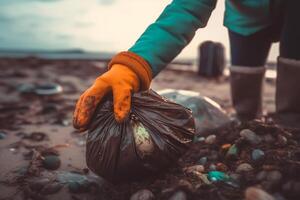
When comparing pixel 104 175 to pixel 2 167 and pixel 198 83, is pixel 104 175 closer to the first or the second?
pixel 2 167

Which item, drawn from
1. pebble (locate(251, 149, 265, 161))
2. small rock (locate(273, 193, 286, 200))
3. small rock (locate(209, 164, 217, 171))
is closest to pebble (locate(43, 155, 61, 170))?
small rock (locate(209, 164, 217, 171))

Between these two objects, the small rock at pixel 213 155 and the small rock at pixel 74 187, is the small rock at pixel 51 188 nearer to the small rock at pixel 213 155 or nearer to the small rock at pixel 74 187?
the small rock at pixel 74 187

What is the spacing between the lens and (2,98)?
4387mm

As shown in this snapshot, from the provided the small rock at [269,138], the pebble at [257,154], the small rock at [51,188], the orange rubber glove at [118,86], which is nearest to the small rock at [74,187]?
the small rock at [51,188]

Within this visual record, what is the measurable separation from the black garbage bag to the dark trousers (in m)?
0.76

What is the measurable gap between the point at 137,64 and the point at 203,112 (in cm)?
101

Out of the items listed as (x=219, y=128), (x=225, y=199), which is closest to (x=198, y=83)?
(x=219, y=128)

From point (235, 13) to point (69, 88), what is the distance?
138 inches

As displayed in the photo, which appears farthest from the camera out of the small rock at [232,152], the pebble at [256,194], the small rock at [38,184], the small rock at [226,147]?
the small rock at [226,147]

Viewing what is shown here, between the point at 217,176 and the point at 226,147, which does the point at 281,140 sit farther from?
the point at 217,176

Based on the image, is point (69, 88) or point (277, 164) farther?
point (69, 88)

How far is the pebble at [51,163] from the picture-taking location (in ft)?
6.79

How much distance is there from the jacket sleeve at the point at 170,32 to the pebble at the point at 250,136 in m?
0.59

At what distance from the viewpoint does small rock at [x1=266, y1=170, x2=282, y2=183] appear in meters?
1.54
